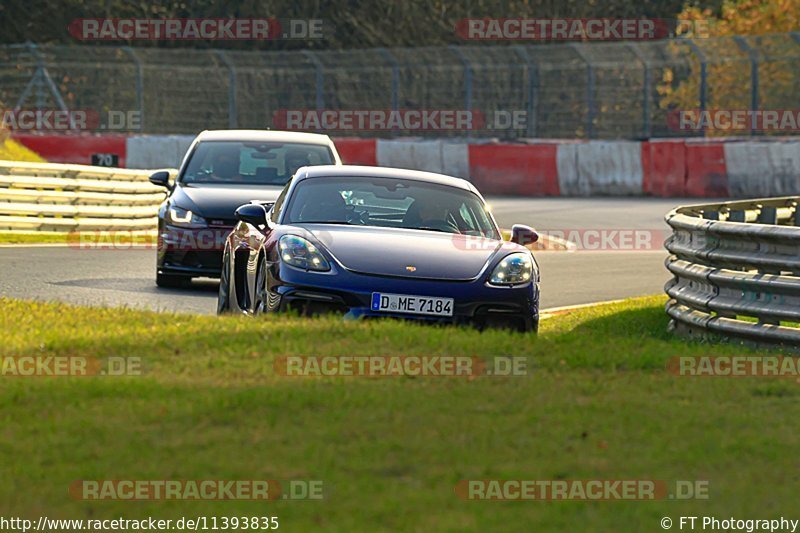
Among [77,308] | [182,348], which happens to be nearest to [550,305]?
[77,308]

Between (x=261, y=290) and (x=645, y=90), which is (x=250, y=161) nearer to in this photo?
(x=261, y=290)

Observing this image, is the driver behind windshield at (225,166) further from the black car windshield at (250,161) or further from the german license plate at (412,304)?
the german license plate at (412,304)

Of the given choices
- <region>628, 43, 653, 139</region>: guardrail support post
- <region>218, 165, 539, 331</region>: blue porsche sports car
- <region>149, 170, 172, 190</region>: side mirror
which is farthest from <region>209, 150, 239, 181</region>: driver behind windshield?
<region>628, 43, 653, 139</region>: guardrail support post

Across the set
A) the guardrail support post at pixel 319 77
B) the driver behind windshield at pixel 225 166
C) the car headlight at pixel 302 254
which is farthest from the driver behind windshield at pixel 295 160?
the guardrail support post at pixel 319 77

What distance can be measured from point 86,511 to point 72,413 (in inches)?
54.7

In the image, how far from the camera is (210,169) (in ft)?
54.0

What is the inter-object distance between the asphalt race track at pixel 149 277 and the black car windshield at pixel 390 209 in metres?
1.30

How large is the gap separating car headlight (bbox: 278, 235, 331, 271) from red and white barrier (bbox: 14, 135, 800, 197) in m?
23.2

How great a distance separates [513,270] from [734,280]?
5.91 feet

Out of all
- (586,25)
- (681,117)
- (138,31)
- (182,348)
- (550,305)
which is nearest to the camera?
(182,348)

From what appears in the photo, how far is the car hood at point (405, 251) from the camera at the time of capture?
1019cm

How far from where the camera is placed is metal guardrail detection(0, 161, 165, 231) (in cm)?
2228

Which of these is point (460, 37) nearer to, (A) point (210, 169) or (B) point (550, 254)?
(B) point (550, 254)

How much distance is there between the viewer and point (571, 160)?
3453cm
